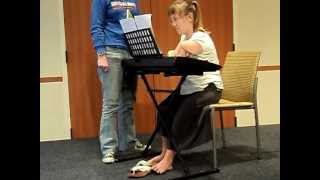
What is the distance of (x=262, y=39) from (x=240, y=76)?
151 centimetres

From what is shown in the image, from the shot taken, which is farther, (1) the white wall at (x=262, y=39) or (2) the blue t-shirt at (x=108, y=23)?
(1) the white wall at (x=262, y=39)

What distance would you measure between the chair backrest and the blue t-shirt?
823mm

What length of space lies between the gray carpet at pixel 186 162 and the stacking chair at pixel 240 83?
0.22 meters

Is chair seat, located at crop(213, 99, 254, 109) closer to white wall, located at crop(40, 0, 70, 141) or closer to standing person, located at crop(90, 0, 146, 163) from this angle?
standing person, located at crop(90, 0, 146, 163)

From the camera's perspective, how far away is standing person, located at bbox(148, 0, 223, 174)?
2.71 metres

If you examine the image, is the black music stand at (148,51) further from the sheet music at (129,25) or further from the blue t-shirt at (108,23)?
the blue t-shirt at (108,23)

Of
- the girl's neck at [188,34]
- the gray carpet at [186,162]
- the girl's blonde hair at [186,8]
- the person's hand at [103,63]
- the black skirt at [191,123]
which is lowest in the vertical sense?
the gray carpet at [186,162]

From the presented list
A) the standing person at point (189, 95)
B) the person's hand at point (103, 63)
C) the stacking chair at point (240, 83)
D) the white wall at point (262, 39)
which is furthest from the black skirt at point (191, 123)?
the white wall at point (262, 39)

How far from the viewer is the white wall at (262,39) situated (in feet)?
14.3
